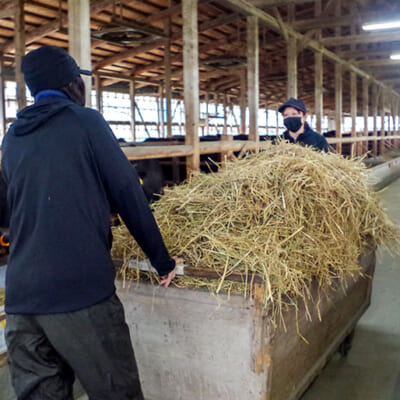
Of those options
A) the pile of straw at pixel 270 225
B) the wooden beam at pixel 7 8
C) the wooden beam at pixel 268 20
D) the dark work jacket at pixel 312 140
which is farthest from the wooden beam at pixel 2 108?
the pile of straw at pixel 270 225

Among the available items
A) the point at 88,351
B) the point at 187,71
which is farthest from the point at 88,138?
the point at 187,71

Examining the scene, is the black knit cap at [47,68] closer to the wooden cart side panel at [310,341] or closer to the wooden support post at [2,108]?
the wooden cart side panel at [310,341]

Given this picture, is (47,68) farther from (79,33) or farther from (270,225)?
(79,33)

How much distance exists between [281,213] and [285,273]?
40 cm

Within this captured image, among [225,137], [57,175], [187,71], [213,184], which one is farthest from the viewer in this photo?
[225,137]

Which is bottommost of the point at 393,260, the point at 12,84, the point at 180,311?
the point at 393,260

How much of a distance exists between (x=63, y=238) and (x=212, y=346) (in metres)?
0.96

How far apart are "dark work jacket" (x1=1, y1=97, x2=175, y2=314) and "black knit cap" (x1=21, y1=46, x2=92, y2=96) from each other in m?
0.09

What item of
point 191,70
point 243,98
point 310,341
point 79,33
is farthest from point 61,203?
point 243,98

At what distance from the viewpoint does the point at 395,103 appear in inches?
1094

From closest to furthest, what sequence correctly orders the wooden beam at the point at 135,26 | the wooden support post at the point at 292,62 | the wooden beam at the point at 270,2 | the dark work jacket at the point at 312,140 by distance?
the dark work jacket at the point at 312,140, the wooden beam at the point at 270,2, the wooden beam at the point at 135,26, the wooden support post at the point at 292,62

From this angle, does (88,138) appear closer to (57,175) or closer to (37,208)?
(57,175)

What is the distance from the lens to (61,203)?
5.71 feet

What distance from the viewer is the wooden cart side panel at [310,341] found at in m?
2.30
